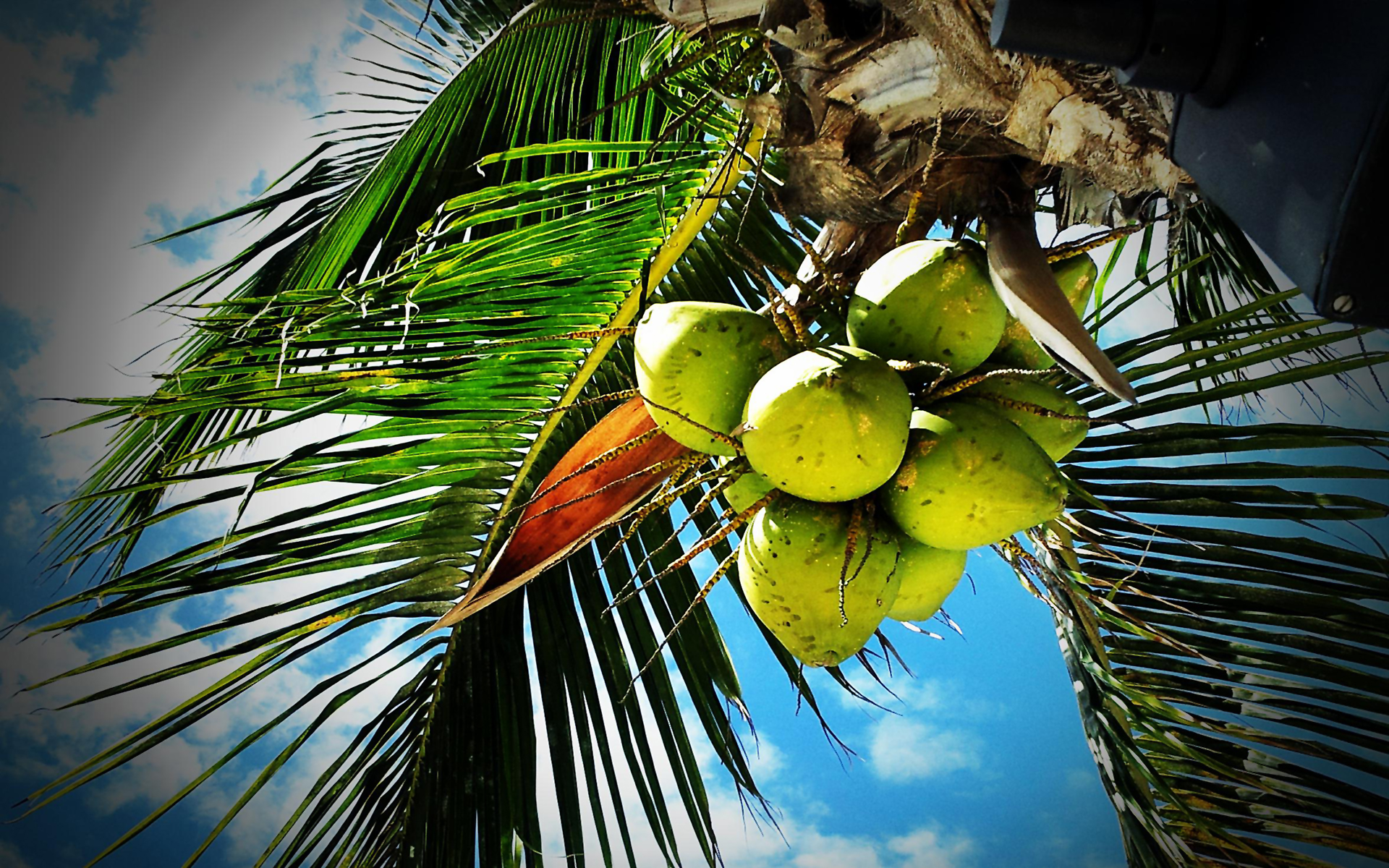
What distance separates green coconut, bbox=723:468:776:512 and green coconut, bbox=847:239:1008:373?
0.14 meters

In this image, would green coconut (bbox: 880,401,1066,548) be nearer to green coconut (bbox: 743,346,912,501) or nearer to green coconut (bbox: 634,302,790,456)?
green coconut (bbox: 743,346,912,501)

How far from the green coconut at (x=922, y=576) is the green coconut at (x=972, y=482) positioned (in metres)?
0.05

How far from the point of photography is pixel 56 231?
696cm

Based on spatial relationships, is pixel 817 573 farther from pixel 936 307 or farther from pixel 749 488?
pixel 936 307

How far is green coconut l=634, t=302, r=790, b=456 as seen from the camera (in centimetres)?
70

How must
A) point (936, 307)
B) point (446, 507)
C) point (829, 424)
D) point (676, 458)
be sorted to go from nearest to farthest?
point (829, 424), point (936, 307), point (676, 458), point (446, 507)

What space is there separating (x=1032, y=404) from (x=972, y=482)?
0.13 metres

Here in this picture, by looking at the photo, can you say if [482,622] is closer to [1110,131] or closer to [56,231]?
[1110,131]

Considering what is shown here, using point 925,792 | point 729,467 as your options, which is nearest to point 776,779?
point 925,792

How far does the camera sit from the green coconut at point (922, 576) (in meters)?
0.72

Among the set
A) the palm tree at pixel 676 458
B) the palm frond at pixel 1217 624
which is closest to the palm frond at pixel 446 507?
the palm tree at pixel 676 458

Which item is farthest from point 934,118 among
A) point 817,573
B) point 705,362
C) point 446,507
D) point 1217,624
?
point 446,507

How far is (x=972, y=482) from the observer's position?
2.05 ft

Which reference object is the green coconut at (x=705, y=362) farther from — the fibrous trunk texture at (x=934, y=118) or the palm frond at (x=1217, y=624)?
the palm frond at (x=1217, y=624)
